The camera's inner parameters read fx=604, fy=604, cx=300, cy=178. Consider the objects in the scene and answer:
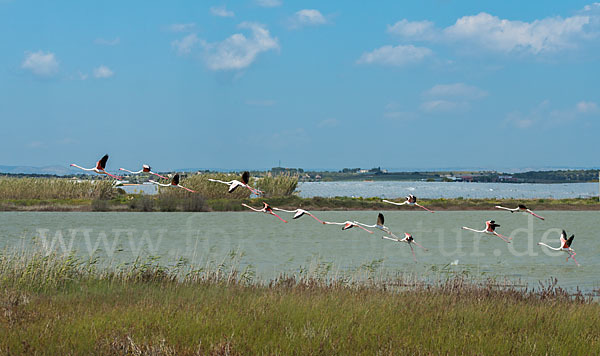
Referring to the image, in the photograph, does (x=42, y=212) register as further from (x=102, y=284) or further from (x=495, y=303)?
(x=495, y=303)

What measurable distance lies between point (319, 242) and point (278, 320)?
28587 mm

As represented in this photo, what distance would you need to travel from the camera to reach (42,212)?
52.9 meters

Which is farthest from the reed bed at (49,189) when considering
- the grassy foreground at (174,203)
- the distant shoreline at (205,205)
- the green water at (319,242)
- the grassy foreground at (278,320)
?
the grassy foreground at (278,320)

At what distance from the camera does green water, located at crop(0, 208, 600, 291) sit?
25.9 m

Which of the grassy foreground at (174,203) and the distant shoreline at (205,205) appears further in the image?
the grassy foreground at (174,203)

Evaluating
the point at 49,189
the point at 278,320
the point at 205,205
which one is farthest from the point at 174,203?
the point at 278,320

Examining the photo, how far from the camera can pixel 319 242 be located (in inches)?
1551

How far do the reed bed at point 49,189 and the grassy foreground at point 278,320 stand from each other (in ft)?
137

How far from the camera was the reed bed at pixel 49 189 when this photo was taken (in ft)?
182

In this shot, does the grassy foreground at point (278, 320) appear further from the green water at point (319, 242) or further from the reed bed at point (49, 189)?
the reed bed at point (49, 189)

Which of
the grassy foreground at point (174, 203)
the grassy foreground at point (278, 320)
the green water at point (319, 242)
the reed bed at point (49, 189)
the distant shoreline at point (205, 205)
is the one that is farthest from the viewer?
the reed bed at point (49, 189)

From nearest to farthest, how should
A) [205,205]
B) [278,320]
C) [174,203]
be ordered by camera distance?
[278,320]
[174,203]
[205,205]

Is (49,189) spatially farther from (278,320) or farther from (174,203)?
(278,320)

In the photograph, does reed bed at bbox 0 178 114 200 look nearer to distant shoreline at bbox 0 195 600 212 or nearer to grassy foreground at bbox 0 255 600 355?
distant shoreline at bbox 0 195 600 212
